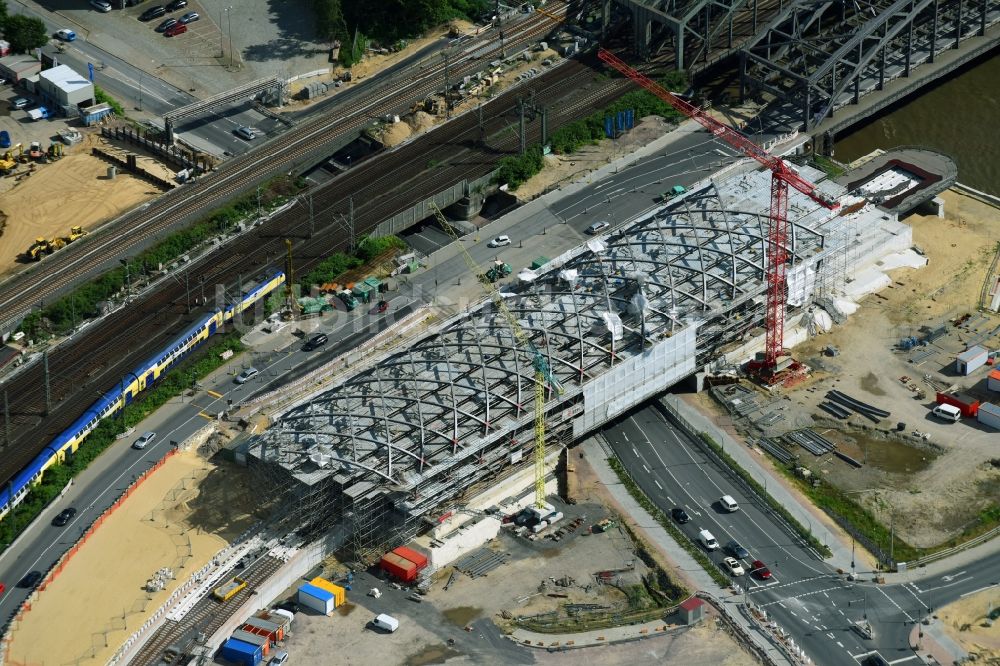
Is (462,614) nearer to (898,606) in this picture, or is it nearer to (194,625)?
(194,625)

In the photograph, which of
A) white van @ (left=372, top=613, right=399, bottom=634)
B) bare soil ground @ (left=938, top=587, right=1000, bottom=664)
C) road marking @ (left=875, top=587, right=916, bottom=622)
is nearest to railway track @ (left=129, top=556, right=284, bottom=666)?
white van @ (left=372, top=613, right=399, bottom=634)

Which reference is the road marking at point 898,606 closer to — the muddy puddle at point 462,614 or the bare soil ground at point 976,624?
the bare soil ground at point 976,624

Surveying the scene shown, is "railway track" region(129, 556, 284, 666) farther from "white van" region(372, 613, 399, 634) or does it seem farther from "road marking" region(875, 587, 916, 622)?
"road marking" region(875, 587, 916, 622)

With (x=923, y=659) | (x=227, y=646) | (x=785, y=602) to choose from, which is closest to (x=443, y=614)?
(x=227, y=646)

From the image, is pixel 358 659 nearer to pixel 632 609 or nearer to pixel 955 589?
pixel 632 609

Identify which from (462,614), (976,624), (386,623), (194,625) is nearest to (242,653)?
(194,625)

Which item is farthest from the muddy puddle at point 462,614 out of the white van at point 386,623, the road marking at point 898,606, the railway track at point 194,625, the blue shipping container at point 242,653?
the road marking at point 898,606
